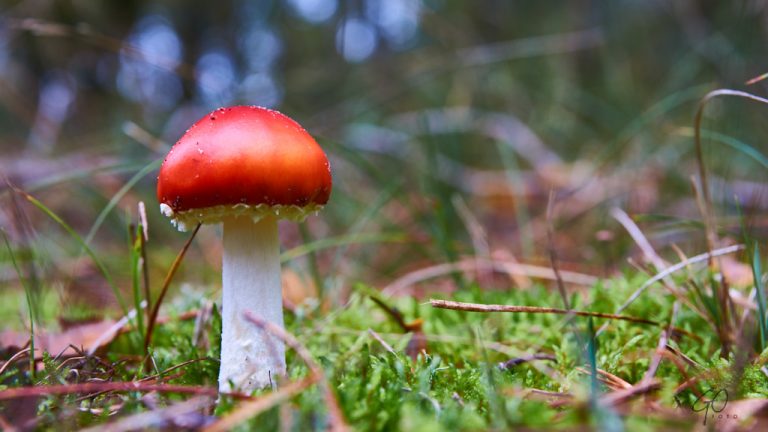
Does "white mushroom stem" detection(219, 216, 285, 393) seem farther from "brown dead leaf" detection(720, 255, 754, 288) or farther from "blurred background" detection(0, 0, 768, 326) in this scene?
"brown dead leaf" detection(720, 255, 754, 288)

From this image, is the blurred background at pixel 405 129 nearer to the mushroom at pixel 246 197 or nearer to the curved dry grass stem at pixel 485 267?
the curved dry grass stem at pixel 485 267

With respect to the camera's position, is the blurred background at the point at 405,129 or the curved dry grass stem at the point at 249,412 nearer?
the curved dry grass stem at the point at 249,412

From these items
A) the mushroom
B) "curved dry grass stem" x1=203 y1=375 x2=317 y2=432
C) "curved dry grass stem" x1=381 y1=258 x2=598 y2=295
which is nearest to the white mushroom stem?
the mushroom

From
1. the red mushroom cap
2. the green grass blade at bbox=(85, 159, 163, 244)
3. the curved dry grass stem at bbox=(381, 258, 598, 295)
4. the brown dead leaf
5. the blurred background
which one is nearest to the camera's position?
the red mushroom cap

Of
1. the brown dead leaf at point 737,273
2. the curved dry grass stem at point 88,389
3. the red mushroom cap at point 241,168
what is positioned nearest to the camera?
the curved dry grass stem at point 88,389

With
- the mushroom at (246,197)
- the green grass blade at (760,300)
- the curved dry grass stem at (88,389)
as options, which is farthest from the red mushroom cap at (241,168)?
the green grass blade at (760,300)
